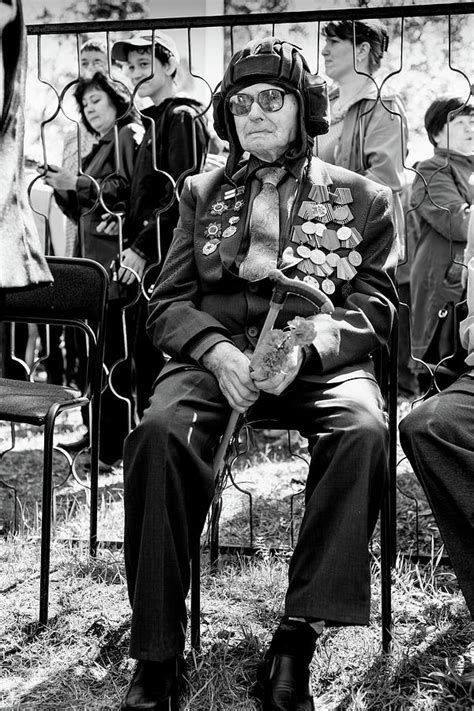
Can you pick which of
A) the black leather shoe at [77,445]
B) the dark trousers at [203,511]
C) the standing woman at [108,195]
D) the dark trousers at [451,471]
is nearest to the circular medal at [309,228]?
the dark trousers at [203,511]

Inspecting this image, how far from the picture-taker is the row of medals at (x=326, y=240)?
2.93 m

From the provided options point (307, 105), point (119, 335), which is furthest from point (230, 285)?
point (119, 335)

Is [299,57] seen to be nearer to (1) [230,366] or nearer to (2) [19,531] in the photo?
(1) [230,366]

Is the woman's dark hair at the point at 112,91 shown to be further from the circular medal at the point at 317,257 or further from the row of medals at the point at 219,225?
the circular medal at the point at 317,257

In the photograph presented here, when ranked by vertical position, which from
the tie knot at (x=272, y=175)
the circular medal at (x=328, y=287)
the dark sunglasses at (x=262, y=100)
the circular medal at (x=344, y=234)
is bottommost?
the circular medal at (x=328, y=287)

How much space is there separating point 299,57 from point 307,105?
6.1 inches

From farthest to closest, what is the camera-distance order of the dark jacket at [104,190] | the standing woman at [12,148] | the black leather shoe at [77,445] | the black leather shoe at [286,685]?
the black leather shoe at [77,445] → the dark jacket at [104,190] → the black leather shoe at [286,685] → the standing woman at [12,148]

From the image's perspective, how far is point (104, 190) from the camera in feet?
15.6

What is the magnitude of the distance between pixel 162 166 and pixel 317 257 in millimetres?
1787

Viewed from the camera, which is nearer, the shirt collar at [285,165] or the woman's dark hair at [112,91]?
the shirt collar at [285,165]

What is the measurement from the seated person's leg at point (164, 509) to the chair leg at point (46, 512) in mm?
460

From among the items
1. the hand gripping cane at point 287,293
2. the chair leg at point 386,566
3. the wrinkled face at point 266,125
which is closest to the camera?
the hand gripping cane at point 287,293

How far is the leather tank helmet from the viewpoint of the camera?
2951mm

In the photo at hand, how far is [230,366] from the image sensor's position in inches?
107
